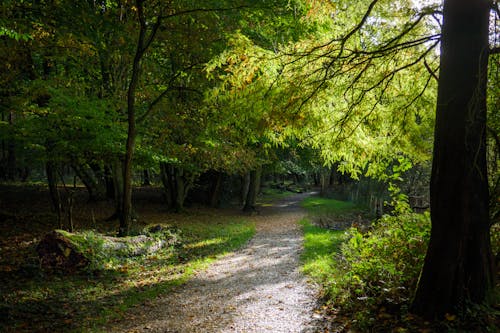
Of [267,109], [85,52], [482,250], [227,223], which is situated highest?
[85,52]

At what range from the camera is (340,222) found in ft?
66.5

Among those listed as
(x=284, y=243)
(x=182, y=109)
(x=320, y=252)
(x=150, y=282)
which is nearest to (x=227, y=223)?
(x=284, y=243)

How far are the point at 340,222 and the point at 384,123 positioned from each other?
48.6ft

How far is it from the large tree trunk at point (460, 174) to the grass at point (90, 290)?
508cm

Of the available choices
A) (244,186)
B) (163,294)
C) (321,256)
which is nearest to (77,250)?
(163,294)

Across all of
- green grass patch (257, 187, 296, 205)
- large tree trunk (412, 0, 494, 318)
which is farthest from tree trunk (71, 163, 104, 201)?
large tree trunk (412, 0, 494, 318)

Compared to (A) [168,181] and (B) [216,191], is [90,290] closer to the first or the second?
(A) [168,181]

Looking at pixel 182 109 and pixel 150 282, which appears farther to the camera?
pixel 182 109

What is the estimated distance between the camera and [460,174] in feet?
13.3

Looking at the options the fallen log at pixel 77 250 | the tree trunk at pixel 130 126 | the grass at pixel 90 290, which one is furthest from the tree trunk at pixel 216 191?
the fallen log at pixel 77 250

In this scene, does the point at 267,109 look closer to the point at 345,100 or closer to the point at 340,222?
the point at 345,100

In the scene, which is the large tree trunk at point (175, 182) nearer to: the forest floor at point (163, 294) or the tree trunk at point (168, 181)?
the tree trunk at point (168, 181)

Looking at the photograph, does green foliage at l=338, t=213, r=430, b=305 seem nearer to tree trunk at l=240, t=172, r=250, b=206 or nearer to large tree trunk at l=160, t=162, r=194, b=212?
large tree trunk at l=160, t=162, r=194, b=212

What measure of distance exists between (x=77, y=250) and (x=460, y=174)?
26.6 feet
